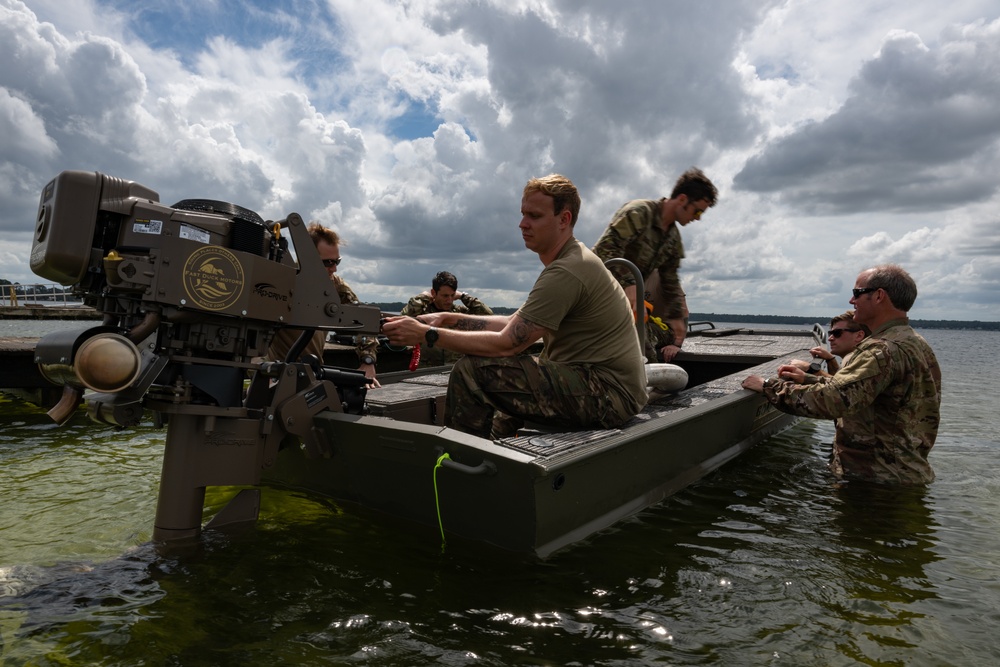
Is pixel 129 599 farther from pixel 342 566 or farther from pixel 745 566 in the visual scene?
pixel 745 566

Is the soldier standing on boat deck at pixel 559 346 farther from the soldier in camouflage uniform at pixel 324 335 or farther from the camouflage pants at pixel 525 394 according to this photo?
the soldier in camouflage uniform at pixel 324 335

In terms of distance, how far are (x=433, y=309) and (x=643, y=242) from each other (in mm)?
3187

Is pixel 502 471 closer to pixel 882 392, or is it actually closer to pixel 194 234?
pixel 194 234

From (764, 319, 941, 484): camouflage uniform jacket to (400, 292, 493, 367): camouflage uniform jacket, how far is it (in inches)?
171

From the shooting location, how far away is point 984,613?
3.13m

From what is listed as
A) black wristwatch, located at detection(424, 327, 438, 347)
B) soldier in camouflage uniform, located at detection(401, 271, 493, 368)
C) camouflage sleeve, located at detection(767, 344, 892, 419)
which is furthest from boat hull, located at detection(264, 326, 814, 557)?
soldier in camouflage uniform, located at detection(401, 271, 493, 368)

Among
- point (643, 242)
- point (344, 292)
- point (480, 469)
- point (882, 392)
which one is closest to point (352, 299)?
point (344, 292)

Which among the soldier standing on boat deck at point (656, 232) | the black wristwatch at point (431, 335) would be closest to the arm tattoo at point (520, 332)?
the black wristwatch at point (431, 335)

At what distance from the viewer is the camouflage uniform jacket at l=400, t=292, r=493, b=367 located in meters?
8.21

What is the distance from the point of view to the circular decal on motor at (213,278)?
2.74 metres

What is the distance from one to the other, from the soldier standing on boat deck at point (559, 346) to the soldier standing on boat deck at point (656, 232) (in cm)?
168

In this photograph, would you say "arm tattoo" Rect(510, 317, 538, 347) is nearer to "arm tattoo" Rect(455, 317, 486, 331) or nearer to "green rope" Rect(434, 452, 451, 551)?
"arm tattoo" Rect(455, 317, 486, 331)

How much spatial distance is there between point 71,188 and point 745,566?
376 cm

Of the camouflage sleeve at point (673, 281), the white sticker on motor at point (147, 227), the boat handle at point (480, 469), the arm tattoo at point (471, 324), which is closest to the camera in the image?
the white sticker on motor at point (147, 227)
